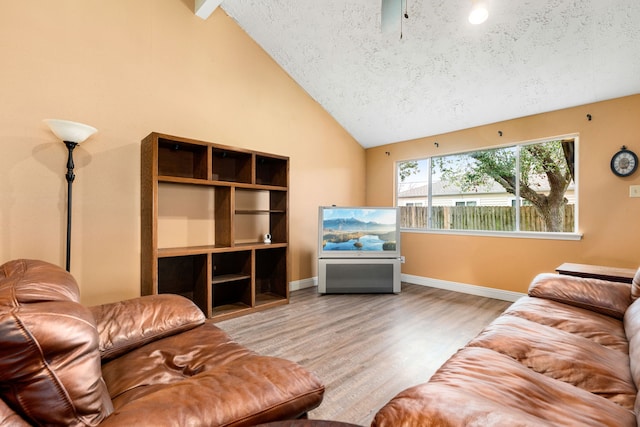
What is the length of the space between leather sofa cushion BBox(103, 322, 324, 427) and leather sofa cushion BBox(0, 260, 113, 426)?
0.32 feet

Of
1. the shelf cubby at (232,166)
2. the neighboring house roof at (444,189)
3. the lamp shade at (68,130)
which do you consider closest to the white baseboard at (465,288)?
the neighboring house roof at (444,189)

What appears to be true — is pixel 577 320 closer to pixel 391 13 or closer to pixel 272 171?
pixel 391 13

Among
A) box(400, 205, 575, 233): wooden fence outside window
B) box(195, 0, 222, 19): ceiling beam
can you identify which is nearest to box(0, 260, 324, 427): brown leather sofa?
box(195, 0, 222, 19): ceiling beam

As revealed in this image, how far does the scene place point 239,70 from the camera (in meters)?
3.61

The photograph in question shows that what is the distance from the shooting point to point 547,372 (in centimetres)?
132

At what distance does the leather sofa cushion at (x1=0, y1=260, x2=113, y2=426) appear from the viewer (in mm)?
644

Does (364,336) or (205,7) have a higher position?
(205,7)

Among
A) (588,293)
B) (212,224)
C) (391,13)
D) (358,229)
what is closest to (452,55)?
(391,13)

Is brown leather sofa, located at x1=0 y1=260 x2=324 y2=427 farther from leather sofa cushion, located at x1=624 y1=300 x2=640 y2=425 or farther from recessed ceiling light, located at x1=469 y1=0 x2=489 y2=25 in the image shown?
recessed ceiling light, located at x1=469 y1=0 x2=489 y2=25

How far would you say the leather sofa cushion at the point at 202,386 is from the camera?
82 centimetres

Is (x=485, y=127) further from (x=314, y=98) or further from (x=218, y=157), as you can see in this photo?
(x=218, y=157)

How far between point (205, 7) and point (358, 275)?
3.59m

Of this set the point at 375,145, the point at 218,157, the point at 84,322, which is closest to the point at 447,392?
the point at 84,322

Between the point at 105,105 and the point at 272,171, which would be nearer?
the point at 105,105
